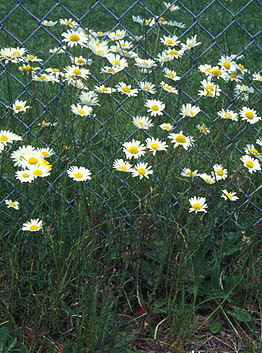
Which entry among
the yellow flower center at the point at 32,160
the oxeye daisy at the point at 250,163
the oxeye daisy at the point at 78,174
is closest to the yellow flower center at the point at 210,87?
the oxeye daisy at the point at 250,163

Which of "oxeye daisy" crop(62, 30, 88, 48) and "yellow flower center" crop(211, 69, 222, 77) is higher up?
"oxeye daisy" crop(62, 30, 88, 48)

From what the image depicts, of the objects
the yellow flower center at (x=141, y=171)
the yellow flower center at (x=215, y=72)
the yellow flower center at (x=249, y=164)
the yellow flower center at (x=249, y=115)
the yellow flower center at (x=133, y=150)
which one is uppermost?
the yellow flower center at (x=215, y=72)

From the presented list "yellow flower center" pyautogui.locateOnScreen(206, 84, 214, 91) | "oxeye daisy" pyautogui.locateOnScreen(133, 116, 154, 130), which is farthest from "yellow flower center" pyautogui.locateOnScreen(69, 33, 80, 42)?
"yellow flower center" pyautogui.locateOnScreen(206, 84, 214, 91)

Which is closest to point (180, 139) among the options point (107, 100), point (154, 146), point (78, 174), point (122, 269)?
point (154, 146)

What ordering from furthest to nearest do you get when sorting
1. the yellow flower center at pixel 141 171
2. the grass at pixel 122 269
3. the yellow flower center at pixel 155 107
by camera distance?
the yellow flower center at pixel 155 107
the yellow flower center at pixel 141 171
the grass at pixel 122 269

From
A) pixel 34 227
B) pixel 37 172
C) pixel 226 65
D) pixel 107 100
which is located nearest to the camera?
pixel 37 172

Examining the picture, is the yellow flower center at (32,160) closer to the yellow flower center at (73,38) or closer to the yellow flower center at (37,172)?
the yellow flower center at (37,172)

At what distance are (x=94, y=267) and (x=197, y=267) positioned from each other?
360 millimetres

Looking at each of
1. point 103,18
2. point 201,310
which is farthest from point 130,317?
point 103,18

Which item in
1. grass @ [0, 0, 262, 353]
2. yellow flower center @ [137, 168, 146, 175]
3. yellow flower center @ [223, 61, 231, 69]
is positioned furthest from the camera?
yellow flower center @ [223, 61, 231, 69]

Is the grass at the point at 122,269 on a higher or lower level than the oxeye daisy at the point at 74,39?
lower

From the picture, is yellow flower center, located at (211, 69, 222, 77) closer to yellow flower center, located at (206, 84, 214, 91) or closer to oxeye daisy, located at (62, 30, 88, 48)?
yellow flower center, located at (206, 84, 214, 91)

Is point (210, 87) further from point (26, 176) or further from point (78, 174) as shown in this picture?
point (26, 176)

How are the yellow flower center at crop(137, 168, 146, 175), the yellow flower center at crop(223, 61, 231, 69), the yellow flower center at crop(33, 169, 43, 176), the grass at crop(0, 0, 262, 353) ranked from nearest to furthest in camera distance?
the yellow flower center at crop(33, 169, 43, 176)
the grass at crop(0, 0, 262, 353)
the yellow flower center at crop(137, 168, 146, 175)
the yellow flower center at crop(223, 61, 231, 69)
